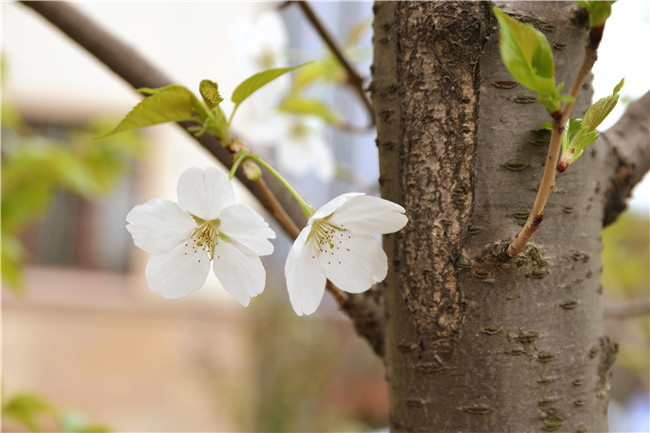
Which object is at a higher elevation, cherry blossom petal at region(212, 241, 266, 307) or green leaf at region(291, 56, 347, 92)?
green leaf at region(291, 56, 347, 92)

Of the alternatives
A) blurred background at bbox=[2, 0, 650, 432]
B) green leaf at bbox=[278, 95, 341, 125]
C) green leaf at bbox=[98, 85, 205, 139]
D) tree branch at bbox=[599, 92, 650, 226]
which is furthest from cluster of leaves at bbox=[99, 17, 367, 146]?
blurred background at bbox=[2, 0, 650, 432]

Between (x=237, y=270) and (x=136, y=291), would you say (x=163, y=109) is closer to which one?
(x=237, y=270)

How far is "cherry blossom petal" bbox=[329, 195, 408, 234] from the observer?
0.95 feet

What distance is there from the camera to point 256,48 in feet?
2.77

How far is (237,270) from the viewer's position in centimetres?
30

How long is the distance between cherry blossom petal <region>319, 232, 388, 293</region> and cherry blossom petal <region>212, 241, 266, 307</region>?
1.5 inches

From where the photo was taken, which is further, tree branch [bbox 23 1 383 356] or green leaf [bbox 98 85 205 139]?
tree branch [bbox 23 1 383 356]

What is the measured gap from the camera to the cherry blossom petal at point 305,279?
291mm

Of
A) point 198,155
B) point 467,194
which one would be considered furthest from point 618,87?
point 198,155

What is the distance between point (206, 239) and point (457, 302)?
0.15 meters

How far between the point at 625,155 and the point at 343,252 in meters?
0.25

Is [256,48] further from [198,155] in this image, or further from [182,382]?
[182,382]

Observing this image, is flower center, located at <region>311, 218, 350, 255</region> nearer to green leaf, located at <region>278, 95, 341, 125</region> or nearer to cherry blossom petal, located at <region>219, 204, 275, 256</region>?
cherry blossom petal, located at <region>219, 204, 275, 256</region>

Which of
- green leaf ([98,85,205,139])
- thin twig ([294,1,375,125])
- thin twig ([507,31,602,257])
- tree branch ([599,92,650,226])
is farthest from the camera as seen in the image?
thin twig ([294,1,375,125])
